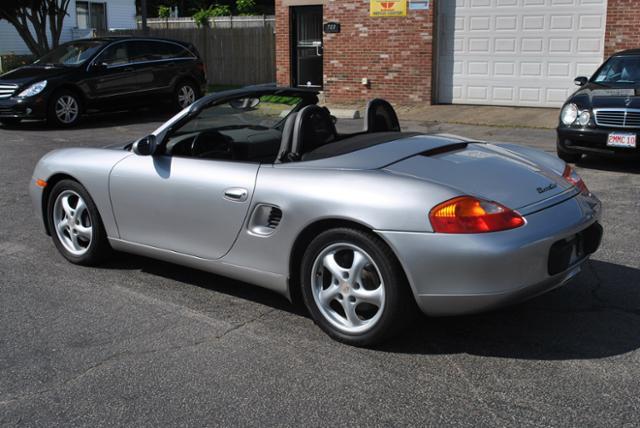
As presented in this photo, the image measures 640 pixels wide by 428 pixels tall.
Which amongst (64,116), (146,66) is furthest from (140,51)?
(64,116)

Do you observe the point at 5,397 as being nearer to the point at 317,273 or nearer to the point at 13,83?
the point at 317,273

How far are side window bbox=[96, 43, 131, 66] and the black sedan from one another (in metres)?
9.32

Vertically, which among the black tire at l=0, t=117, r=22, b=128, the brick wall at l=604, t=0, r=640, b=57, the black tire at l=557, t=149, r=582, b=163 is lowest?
the black tire at l=0, t=117, r=22, b=128

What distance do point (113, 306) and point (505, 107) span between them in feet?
40.0

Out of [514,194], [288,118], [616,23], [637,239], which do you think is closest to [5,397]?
[288,118]

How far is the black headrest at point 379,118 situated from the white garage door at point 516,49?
1051cm

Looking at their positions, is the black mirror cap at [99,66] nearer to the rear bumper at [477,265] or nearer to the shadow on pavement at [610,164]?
the shadow on pavement at [610,164]

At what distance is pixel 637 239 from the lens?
6.04m

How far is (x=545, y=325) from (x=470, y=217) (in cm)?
102

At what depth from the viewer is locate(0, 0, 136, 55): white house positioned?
33.8 m

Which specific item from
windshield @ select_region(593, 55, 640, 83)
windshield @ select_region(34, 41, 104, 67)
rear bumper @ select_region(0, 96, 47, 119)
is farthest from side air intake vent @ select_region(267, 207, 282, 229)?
windshield @ select_region(34, 41, 104, 67)

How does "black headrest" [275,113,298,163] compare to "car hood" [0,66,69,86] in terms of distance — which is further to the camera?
"car hood" [0,66,69,86]

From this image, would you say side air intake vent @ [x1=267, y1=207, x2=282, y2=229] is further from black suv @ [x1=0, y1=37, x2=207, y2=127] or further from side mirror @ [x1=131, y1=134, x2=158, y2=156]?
black suv @ [x1=0, y1=37, x2=207, y2=127]

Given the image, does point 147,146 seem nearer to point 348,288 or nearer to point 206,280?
point 206,280
